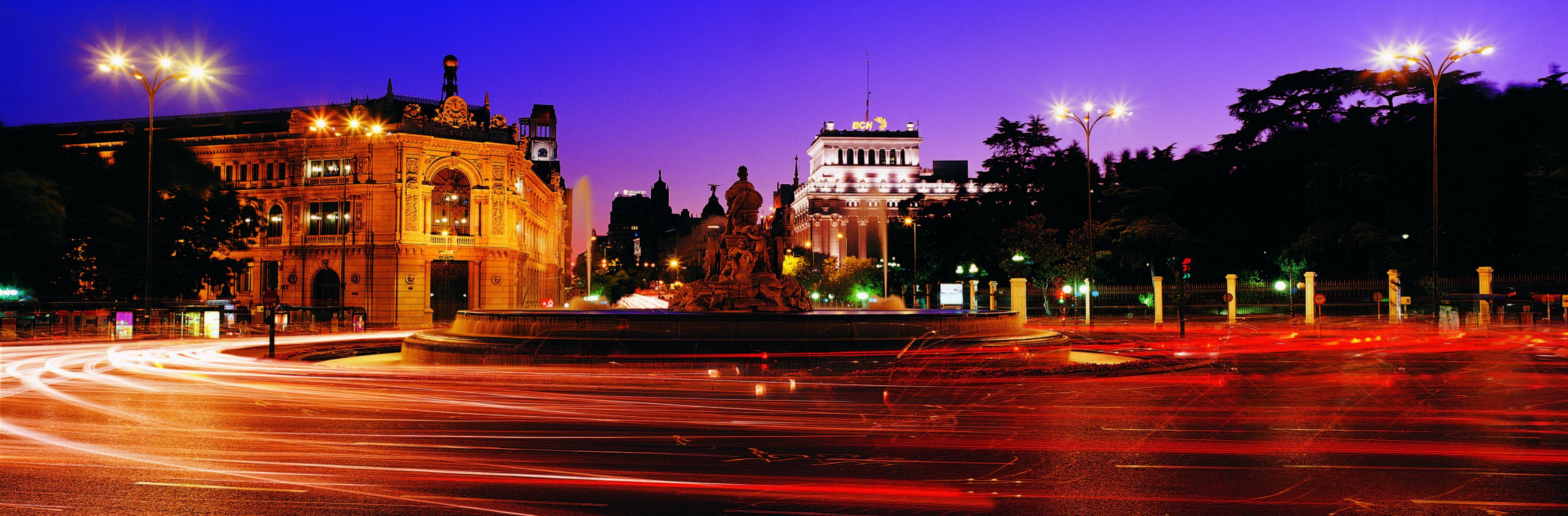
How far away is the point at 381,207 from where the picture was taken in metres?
56.5

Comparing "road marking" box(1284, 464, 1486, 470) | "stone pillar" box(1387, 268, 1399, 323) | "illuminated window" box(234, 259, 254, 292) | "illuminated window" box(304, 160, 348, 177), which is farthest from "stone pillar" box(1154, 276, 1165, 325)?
"illuminated window" box(234, 259, 254, 292)

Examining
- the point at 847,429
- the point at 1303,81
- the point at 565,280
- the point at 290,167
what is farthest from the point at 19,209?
the point at 565,280

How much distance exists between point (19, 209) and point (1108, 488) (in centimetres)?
3654

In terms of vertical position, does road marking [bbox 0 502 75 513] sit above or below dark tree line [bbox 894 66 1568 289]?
below

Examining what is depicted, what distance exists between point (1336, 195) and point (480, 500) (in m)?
57.8

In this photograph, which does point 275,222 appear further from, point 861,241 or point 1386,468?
point 861,241

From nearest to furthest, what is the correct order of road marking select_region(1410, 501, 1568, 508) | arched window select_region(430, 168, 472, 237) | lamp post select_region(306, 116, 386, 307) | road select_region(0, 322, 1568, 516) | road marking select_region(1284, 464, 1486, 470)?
road marking select_region(1410, 501, 1568, 508) → road select_region(0, 322, 1568, 516) → road marking select_region(1284, 464, 1486, 470) → lamp post select_region(306, 116, 386, 307) → arched window select_region(430, 168, 472, 237)

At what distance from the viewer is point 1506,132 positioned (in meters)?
53.0

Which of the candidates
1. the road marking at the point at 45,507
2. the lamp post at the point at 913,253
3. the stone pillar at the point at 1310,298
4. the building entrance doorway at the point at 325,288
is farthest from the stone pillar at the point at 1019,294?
the road marking at the point at 45,507

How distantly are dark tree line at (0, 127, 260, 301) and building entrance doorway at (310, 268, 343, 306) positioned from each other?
6.88 metres

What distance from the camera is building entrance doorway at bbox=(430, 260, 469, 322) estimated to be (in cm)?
5688

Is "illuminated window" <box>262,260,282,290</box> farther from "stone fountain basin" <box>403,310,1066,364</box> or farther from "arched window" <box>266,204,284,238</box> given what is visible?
"stone fountain basin" <box>403,310,1066,364</box>

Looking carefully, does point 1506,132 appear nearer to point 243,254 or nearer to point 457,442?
point 457,442

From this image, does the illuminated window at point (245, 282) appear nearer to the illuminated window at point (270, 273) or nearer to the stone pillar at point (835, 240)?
the illuminated window at point (270, 273)
